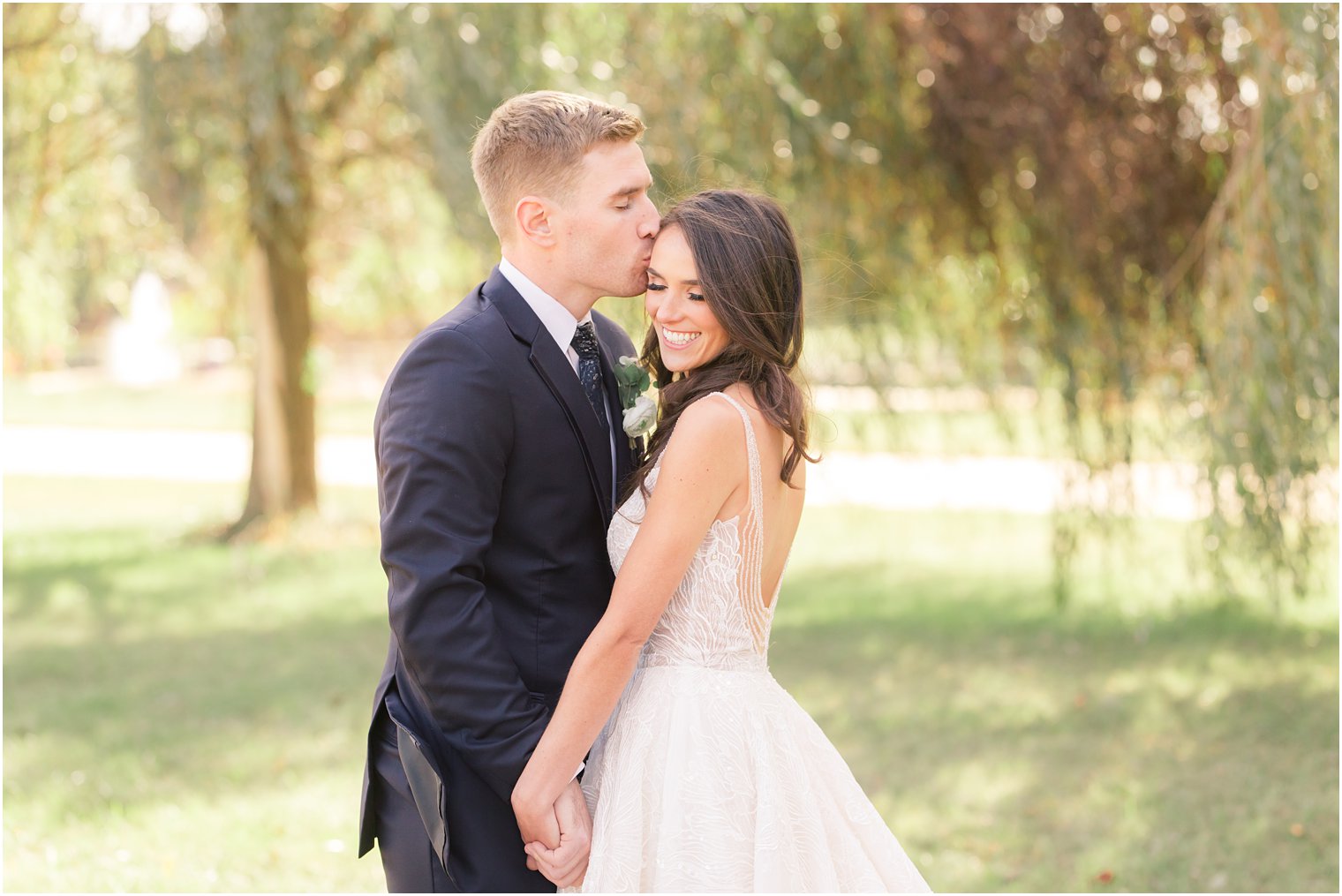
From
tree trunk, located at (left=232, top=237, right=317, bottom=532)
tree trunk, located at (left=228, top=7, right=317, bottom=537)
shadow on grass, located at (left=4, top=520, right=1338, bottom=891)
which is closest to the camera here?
shadow on grass, located at (left=4, top=520, right=1338, bottom=891)

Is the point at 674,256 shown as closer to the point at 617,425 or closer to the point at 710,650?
the point at 617,425

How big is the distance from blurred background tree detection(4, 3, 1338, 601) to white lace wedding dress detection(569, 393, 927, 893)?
3366mm

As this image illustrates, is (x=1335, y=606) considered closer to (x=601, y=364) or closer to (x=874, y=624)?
(x=874, y=624)

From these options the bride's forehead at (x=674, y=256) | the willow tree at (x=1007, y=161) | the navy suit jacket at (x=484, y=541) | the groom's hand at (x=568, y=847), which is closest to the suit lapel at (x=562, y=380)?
the navy suit jacket at (x=484, y=541)

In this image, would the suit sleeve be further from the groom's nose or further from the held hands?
the groom's nose

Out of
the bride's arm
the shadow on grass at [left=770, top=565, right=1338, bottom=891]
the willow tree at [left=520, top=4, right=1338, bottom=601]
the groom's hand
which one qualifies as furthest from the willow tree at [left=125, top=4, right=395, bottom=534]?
the groom's hand

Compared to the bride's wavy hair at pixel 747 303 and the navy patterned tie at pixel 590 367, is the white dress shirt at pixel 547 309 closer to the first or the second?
the navy patterned tie at pixel 590 367

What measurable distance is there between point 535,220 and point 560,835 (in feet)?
3.71

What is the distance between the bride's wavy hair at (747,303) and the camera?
2.35 meters

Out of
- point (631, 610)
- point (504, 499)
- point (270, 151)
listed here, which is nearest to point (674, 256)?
→ point (504, 499)

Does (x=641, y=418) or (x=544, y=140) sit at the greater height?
(x=544, y=140)

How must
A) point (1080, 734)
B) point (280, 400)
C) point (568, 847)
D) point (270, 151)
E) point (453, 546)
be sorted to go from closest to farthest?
1. point (453, 546)
2. point (568, 847)
3. point (1080, 734)
4. point (270, 151)
5. point (280, 400)

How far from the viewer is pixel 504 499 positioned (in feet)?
7.52

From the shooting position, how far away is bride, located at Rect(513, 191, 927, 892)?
2.22 metres
